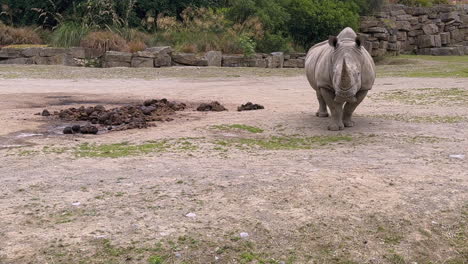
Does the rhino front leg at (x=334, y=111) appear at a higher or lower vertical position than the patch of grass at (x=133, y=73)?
Answer: higher

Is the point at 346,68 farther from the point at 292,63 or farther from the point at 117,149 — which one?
the point at 292,63

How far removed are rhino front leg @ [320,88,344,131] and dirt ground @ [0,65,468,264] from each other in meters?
0.18

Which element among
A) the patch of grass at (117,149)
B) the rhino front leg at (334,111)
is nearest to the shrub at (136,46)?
the rhino front leg at (334,111)

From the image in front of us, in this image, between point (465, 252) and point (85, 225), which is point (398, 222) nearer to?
point (465, 252)

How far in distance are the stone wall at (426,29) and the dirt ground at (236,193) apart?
1008 inches

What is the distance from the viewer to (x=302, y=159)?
712 cm

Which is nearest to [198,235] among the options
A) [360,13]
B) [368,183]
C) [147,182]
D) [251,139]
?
[147,182]

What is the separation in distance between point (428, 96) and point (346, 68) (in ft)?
21.1

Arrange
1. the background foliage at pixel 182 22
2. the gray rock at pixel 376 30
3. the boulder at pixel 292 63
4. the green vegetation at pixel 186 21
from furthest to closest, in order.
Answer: the gray rock at pixel 376 30 → the boulder at pixel 292 63 → the green vegetation at pixel 186 21 → the background foliage at pixel 182 22

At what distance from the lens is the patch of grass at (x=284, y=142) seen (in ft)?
26.5

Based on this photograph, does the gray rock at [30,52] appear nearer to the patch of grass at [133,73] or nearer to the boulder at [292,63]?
the patch of grass at [133,73]

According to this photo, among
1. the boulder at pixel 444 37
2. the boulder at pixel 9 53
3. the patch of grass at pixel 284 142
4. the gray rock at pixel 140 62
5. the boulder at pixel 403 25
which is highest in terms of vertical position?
the boulder at pixel 403 25

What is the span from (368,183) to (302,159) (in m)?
1.26

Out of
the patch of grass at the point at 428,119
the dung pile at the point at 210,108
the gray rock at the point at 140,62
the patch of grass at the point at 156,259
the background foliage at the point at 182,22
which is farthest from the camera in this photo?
the background foliage at the point at 182,22
